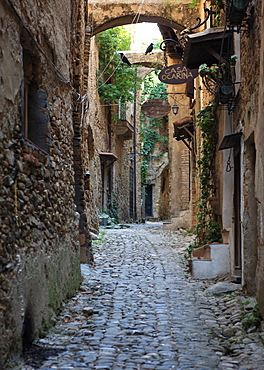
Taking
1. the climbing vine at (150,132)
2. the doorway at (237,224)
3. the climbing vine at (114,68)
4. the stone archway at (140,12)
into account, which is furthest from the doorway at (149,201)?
the doorway at (237,224)

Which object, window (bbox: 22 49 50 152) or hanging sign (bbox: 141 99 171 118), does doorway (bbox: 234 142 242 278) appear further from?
hanging sign (bbox: 141 99 171 118)

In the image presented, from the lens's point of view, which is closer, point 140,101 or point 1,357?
point 1,357

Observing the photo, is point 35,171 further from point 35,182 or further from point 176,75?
point 176,75

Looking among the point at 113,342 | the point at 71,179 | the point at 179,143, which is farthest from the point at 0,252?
the point at 179,143

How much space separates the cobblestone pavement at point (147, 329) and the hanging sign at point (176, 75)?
5.23 metres

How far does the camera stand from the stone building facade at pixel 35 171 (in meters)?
3.83

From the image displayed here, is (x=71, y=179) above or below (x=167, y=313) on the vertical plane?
above

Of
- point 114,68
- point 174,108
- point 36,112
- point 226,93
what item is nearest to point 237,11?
point 226,93

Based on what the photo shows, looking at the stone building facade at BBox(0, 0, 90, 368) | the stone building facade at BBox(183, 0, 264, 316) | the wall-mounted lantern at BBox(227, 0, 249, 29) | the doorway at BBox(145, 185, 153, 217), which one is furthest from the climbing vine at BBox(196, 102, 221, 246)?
the doorway at BBox(145, 185, 153, 217)

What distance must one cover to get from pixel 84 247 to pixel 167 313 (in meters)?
3.53

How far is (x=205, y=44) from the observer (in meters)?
8.23

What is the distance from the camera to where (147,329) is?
5.15m

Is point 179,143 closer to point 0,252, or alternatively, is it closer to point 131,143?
point 131,143

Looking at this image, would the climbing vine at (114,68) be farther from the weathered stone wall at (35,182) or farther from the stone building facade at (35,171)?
the weathered stone wall at (35,182)
